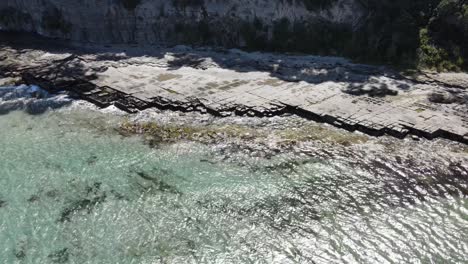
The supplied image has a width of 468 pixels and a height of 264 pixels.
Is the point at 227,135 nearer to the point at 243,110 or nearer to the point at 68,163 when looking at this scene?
the point at 243,110

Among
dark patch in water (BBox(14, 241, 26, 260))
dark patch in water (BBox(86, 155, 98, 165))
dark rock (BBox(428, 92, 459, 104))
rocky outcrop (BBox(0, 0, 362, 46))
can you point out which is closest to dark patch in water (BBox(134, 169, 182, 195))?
dark patch in water (BBox(86, 155, 98, 165))

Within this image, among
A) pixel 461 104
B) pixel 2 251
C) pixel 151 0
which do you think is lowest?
pixel 2 251

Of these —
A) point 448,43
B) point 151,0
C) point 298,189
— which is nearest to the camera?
point 298,189

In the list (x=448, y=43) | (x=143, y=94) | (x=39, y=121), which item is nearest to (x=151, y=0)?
(x=143, y=94)

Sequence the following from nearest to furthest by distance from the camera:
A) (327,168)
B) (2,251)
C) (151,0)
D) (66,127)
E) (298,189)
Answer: (2,251), (298,189), (327,168), (66,127), (151,0)

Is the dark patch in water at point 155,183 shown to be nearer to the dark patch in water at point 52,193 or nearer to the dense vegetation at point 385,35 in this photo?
the dark patch in water at point 52,193

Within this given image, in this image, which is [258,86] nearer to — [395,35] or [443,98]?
[443,98]
